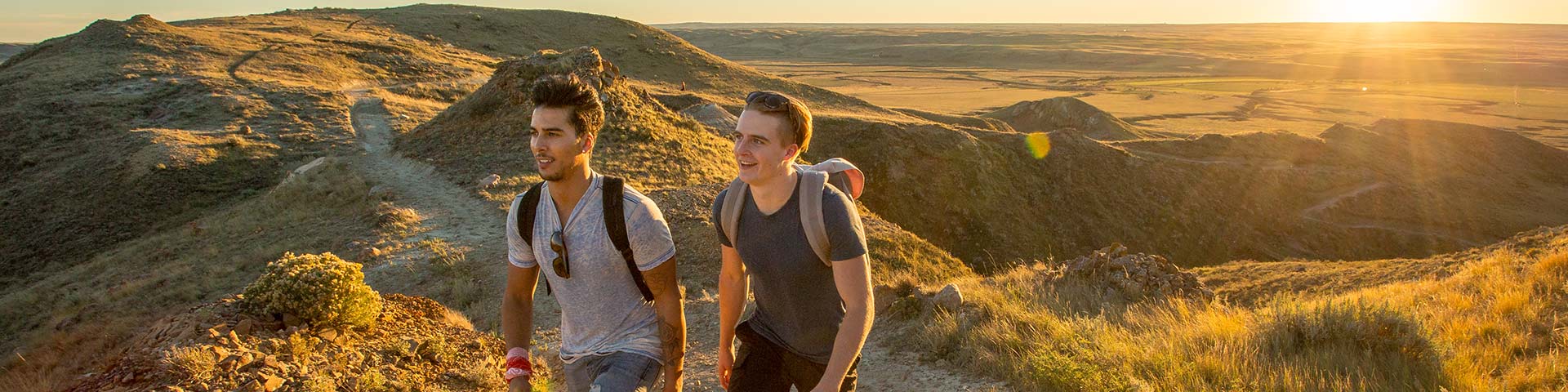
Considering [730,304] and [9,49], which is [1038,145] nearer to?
[730,304]

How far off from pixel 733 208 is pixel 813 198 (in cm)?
45

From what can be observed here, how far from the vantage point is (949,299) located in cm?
784

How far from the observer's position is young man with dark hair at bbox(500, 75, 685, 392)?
329 centimetres

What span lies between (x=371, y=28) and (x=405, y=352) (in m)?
60.2

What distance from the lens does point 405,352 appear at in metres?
6.70

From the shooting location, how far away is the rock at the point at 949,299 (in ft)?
25.4

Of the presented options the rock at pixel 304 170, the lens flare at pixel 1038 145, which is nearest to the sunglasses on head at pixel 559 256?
the rock at pixel 304 170

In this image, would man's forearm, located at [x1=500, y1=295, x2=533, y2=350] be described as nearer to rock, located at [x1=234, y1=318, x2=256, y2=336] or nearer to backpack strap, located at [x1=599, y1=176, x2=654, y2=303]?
backpack strap, located at [x1=599, y1=176, x2=654, y2=303]

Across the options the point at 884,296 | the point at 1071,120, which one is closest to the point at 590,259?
the point at 884,296

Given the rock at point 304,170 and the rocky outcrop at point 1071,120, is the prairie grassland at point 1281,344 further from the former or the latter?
the rocky outcrop at point 1071,120

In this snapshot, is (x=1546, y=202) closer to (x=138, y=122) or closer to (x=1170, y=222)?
(x=1170, y=222)

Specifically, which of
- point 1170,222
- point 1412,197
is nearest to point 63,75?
point 1170,222

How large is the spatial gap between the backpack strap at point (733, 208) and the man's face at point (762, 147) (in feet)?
0.81

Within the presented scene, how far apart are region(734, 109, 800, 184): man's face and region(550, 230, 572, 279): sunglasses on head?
872 millimetres
